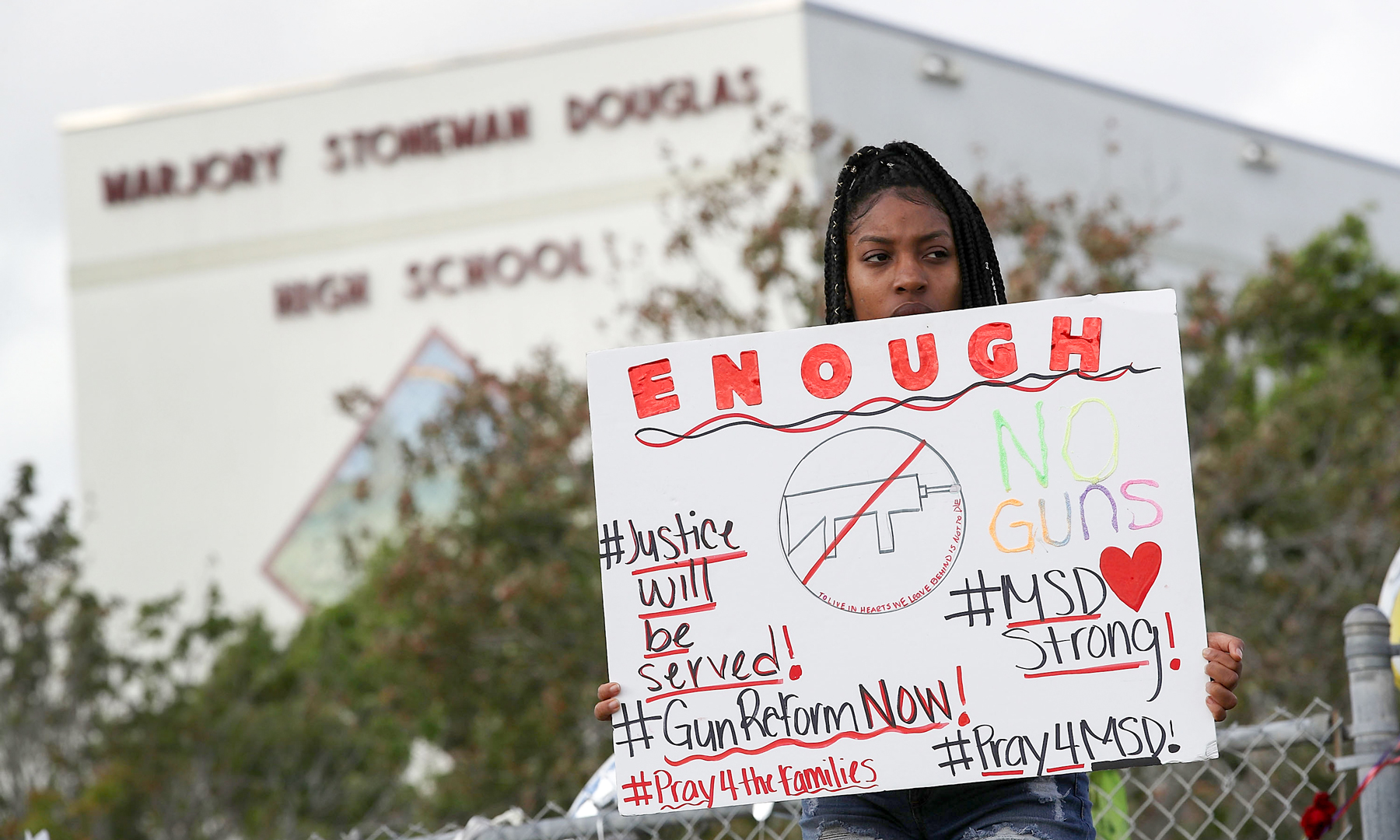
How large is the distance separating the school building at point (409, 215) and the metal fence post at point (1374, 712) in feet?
64.8

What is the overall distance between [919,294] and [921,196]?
0.18m

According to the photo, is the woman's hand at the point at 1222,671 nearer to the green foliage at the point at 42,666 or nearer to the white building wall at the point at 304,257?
the green foliage at the point at 42,666

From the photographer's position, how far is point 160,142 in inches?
1046

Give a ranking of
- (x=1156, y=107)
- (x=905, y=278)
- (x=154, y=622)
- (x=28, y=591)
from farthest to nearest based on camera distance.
→ 1. (x=1156, y=107)
2. (x=154, y=622)
3. (x=28, y=591)
4. (x=905, y=278)

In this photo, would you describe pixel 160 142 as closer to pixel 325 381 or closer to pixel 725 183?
pixel 325 381

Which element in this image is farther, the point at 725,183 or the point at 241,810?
the point at 241,810

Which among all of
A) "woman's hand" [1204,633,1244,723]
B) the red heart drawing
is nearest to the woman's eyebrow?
the red heart drawing

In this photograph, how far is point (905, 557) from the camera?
2678 millimetres

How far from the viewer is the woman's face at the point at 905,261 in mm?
2830

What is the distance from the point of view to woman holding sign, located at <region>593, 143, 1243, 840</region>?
256cm

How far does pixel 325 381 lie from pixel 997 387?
77.6ft

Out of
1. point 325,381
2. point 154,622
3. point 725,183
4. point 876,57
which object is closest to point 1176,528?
point 725,183

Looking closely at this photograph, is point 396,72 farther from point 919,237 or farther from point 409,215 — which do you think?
point 919,237

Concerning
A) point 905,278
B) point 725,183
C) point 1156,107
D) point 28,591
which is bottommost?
point 28,591
